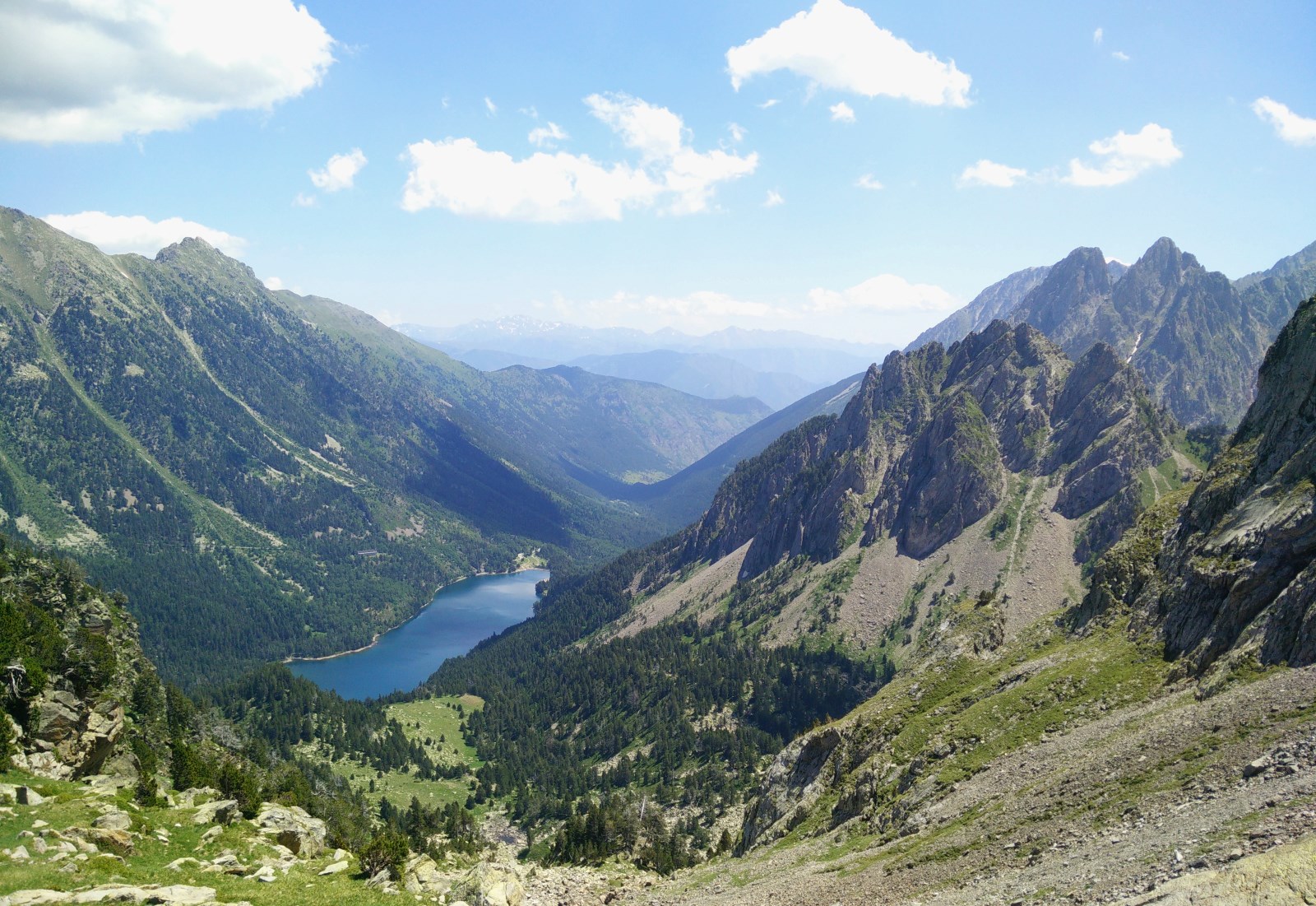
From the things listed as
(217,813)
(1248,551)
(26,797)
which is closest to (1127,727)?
(1248,551)

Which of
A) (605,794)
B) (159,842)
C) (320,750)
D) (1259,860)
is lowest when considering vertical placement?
(605,794)

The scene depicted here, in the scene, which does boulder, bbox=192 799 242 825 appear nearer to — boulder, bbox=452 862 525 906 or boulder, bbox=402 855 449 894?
boulder, bbox=402 855 449 894

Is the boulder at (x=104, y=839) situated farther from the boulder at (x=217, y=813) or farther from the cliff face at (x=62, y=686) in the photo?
the cliff face at (x=62, y=686)

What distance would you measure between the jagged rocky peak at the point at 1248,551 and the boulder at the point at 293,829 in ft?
206

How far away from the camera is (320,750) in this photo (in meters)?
162

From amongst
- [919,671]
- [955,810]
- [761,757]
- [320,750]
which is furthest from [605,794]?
[955,810]

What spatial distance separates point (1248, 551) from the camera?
5531 cm

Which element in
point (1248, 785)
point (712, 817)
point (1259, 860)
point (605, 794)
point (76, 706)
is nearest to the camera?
point (1259, 860)

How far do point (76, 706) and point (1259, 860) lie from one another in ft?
235

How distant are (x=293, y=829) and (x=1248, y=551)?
72624 millimetres

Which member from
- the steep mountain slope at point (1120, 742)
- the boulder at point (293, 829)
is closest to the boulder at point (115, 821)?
the boulder at point (293, 829)

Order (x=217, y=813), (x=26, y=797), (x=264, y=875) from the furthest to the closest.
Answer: (x=217, y=813) → (x=26, y=797) → (x=264, y=875)

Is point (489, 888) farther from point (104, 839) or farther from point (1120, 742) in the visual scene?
point (1120, 742)

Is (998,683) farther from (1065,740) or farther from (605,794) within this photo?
(605,794)
